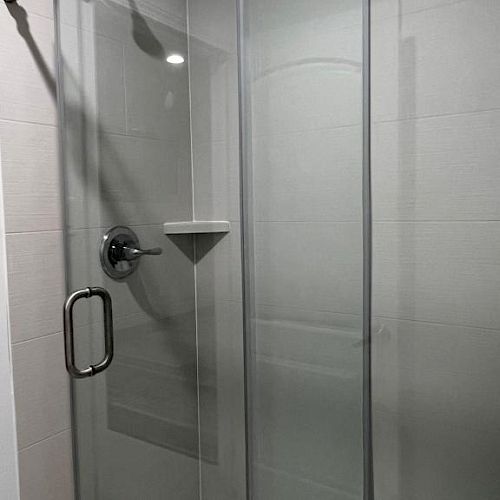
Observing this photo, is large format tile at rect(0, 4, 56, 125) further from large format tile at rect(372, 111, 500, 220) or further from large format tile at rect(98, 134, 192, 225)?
large format tile at rect(372, 111, 500, 220)

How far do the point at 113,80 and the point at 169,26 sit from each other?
19 centimetres

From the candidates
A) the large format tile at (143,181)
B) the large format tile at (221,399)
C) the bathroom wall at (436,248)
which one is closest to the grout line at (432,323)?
the bathroom wall at (436,248)

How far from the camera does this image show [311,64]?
1.05m

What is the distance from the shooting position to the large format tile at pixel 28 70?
1255mm

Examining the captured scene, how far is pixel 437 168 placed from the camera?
1340mm

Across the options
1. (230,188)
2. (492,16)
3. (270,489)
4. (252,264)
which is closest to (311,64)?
(230,188)

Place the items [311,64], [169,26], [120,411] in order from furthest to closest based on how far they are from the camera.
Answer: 1. [120,411]
2. [169,26]
3. [311,64]

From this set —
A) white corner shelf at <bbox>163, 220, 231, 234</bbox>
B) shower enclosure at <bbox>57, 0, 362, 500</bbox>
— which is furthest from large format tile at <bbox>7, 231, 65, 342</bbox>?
white corner shelf at <bbox>163, 220, 231, 234</bbox>

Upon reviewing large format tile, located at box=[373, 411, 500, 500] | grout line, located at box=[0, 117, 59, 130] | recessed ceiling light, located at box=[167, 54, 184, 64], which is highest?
recessed ceiling light, located at box=[167, 54, 184, 64]

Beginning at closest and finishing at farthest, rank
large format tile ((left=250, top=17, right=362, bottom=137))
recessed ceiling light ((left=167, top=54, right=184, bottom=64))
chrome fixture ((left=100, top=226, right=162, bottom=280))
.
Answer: large format tile ((left=250, top=17, right=362, bottom=137)) → recessed ceiling light ((left=167, top=54, right=184, bottom=64)) → chrome fixture ((left=100, top=226, right=162, bottom=280))

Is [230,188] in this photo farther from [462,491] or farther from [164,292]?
[462,491]

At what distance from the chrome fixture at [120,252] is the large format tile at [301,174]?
1.08 feet

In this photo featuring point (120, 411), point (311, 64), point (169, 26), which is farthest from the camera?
point (120, 411)

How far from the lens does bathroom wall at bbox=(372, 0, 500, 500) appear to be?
1.29 metres
